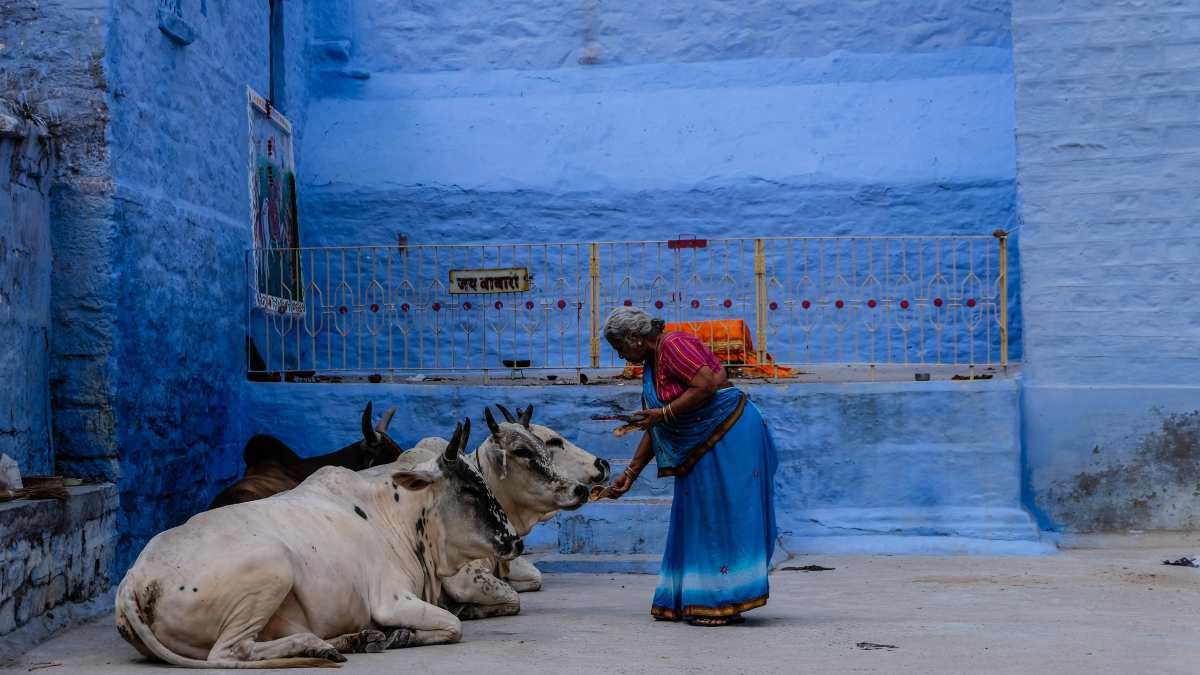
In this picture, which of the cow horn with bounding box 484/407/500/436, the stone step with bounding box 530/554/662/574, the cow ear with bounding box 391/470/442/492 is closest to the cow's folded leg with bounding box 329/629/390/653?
the cow ear with bounding box 391/470/442/492

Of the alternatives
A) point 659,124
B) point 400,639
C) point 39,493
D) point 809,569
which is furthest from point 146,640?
point 659,124

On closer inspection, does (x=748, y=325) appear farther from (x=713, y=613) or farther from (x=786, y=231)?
(x=713, y=613)

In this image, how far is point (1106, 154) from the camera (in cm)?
1020

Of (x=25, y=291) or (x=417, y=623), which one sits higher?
(x=25, y=291)

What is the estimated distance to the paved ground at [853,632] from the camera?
17.8 feet

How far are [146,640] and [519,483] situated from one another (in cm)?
198

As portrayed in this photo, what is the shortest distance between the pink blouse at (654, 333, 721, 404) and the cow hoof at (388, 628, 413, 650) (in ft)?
4.97

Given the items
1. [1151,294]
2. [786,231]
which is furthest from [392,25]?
[1151,294]

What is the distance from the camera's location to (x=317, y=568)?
5.70 m

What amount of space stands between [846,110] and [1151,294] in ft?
12.0

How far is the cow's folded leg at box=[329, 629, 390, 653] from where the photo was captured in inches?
225

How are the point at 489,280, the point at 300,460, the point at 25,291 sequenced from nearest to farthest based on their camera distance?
the point at 25,291 < the point at 300,460 < the point at 489,280

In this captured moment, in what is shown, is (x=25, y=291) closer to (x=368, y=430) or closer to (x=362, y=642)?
(x=368, y=430)

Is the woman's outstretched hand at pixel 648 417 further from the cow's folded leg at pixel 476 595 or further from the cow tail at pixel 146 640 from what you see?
the cow tail at pixel 146 640
